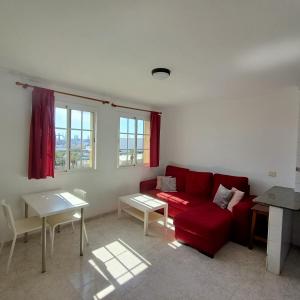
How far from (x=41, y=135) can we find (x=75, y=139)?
0.63m

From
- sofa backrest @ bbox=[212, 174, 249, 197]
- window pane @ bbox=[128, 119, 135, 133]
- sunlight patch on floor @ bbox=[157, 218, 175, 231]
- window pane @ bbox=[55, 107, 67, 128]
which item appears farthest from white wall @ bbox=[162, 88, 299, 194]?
window pane @ bbox=[55, 107, 67, 128]

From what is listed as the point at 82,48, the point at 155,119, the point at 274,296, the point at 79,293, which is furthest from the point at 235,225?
the point at 82,48

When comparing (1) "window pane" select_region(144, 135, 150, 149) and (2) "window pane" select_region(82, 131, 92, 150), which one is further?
(1) "window pane" select_region(144, 135, 150, 149)

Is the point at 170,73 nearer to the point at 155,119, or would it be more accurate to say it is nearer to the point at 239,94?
the point at 239,94

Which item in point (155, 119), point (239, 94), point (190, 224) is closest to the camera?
point (190, 224)

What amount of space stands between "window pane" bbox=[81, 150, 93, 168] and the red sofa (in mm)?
1337

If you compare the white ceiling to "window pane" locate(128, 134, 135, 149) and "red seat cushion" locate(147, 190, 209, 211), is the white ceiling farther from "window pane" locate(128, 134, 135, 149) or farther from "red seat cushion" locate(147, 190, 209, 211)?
"red seat cushion" locate(147, 190, 209, 211)

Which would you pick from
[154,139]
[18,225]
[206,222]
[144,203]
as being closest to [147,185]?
[144,203]

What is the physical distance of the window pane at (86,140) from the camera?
3.58m

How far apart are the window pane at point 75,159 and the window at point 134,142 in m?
0.91

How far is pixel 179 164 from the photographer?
477cm

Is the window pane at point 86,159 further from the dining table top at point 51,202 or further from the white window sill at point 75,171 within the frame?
the dining table top at point 51,202

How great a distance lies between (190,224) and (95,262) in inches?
52.0

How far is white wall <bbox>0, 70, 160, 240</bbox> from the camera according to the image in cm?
271
